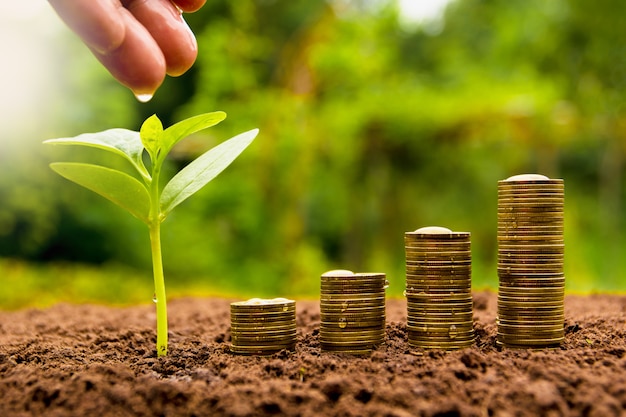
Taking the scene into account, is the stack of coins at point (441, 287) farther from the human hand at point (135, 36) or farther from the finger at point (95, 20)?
the finger at point (95, 20)

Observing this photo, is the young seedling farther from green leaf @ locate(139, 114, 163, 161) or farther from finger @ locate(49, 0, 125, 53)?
finger @ locate(49, 0, 125, 53)

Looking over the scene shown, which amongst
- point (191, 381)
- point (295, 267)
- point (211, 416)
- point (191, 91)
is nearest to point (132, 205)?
point (191, 381)

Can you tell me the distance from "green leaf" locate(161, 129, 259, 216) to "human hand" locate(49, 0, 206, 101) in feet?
1.27

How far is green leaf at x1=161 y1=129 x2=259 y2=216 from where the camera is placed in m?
2.85

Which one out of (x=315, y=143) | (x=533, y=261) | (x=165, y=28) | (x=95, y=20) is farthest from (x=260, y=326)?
(x=315, y=143)

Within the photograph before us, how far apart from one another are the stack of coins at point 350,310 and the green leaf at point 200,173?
1.96 ft

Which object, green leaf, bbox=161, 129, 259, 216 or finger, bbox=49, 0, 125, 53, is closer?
finger, bbox=49, 0, 125, 53

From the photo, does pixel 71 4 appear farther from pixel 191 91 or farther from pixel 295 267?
pixel 191 91

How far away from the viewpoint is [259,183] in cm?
998

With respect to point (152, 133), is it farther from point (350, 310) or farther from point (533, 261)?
point (533, 261)

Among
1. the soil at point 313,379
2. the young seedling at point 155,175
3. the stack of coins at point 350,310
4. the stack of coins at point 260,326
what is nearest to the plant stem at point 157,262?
the young seedling at point 155,175

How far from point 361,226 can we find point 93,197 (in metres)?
3.96

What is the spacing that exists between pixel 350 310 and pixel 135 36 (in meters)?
1.27

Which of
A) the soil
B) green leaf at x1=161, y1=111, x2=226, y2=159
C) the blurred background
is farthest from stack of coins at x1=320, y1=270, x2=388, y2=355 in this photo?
the blurred background
